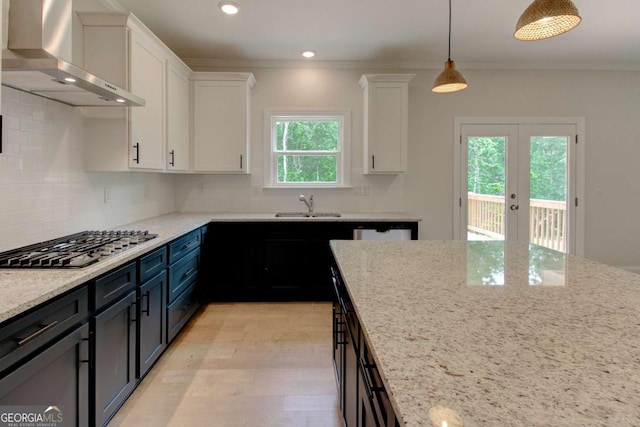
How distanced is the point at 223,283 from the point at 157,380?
58.6 inches

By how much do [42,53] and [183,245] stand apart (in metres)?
1.53

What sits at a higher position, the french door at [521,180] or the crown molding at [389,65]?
the crown molding at [389,65]

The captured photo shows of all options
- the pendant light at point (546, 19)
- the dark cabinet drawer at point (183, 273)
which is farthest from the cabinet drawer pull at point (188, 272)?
the pendant light at point (546, 19)

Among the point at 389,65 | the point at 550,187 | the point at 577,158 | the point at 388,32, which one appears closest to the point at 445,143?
the point at 389,65

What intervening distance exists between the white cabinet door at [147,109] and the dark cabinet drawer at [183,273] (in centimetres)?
82

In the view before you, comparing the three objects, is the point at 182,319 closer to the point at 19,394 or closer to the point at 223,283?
the point at 223,283

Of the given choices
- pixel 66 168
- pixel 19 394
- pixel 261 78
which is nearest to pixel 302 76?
pixel 261 78

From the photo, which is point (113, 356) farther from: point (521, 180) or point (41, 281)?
point (521, 180)

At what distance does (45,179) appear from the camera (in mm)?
2264

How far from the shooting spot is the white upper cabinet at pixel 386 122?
4.05 metres

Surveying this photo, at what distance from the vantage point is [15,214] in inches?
80.5

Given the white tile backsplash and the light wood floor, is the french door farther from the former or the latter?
the white tile backsplash

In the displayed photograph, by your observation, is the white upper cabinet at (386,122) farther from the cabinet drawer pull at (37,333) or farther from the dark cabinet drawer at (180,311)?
the cabinet drawer pull at (37,333)

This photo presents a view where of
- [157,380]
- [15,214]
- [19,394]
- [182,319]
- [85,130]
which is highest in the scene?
[85,130]
